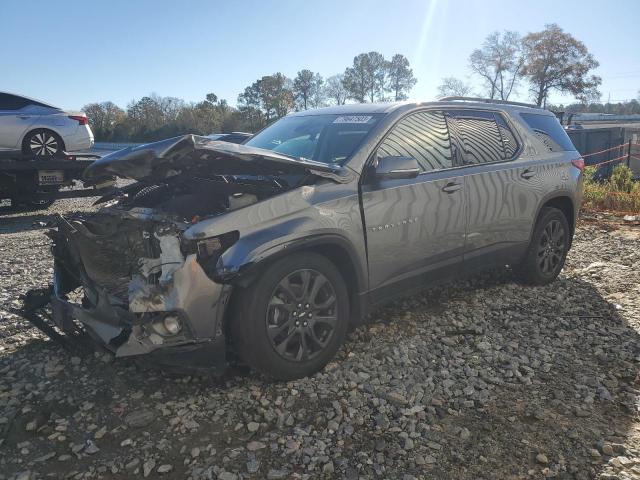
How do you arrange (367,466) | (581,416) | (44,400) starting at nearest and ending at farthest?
1. (367,466)
2. (581,416)
3. (44,400)

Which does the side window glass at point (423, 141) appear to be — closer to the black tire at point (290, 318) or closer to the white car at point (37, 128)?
the black tire at point (290, 318)

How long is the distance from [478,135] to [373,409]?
2725 mm

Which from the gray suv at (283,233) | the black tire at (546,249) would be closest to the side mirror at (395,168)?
the gray suv at (283,233)

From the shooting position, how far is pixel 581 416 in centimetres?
294

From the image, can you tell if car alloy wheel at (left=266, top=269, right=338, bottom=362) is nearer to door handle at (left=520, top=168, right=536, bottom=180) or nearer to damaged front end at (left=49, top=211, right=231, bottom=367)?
damaged front end at (left=49, top=211, right=231, bottom=367)

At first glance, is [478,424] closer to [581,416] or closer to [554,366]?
[581,416]

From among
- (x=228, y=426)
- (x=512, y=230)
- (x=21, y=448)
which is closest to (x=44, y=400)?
(x=21, y=448)

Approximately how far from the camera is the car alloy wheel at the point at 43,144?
33.7 ft

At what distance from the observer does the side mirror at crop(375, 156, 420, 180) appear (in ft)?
11.5

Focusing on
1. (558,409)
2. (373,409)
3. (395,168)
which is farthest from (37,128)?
(558,409)

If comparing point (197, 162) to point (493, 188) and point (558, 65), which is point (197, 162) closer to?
point (493, 188)

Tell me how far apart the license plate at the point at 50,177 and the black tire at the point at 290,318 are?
854 centimetres

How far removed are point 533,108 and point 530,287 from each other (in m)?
1.87

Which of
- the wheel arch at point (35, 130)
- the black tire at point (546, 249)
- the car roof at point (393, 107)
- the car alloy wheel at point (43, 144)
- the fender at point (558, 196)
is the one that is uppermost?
the wheel arch at point (35, 130)
